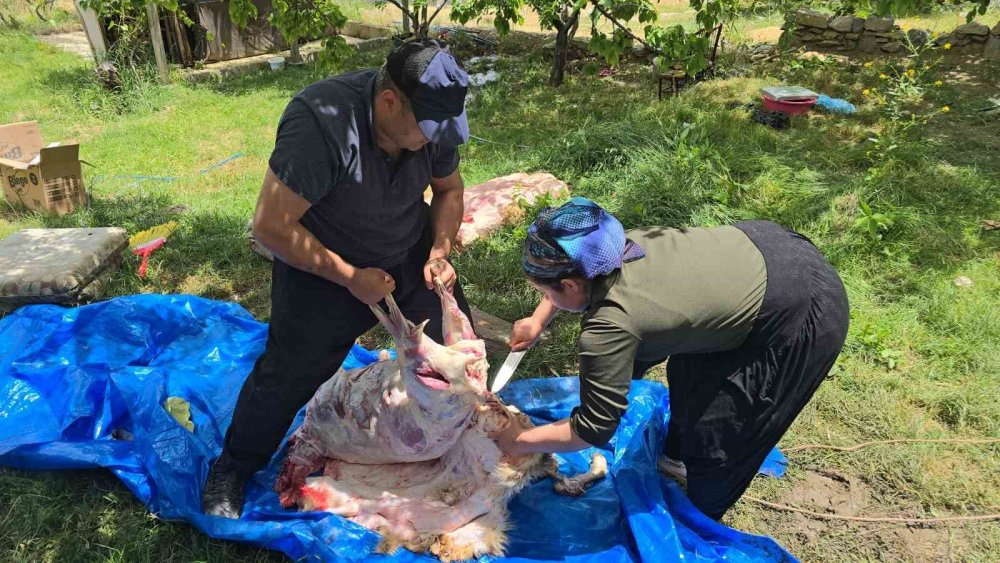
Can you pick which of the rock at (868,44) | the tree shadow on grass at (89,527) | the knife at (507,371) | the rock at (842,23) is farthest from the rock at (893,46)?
the tree shadow on grass at (89,527)

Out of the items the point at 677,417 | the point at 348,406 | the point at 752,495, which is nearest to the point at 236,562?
the point at 348,406

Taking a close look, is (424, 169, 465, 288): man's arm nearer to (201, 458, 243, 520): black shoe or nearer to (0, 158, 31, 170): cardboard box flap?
(201, 458, 243, 520): black shoe

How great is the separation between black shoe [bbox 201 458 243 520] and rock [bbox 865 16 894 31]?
10641mm

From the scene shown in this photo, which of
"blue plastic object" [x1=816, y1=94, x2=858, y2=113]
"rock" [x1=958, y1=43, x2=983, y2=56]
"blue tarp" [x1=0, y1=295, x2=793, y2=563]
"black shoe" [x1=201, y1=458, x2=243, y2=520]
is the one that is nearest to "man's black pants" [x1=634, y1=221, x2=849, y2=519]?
"blue tarp" [x1=0, y1=295, x2=793, y2=563]

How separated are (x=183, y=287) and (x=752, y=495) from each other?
3819 mm

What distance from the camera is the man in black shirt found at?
1.99 metres

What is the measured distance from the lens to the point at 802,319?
2.11 m

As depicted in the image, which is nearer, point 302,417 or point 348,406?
point 348,406

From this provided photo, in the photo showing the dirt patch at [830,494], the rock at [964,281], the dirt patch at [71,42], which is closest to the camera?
the dirt patch at [830,494]

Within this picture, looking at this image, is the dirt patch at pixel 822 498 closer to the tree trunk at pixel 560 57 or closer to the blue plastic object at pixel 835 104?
the blue plastic object at pixel 835 104

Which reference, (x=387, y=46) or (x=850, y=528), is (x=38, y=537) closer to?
(x=850, y=528)

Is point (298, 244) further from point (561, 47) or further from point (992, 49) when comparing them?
point (992, 49)

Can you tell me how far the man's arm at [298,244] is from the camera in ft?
6.61

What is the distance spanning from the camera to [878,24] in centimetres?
926
